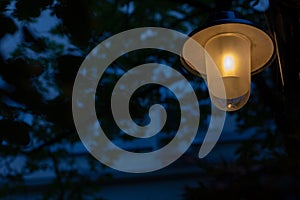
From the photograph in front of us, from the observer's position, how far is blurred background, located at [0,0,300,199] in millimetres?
1310

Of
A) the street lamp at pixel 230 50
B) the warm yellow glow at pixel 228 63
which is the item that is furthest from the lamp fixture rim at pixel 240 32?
the warm yellow glow at pixel 228 63

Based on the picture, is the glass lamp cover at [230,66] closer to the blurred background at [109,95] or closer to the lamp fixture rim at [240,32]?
the lamp fixture rim at [240,32]

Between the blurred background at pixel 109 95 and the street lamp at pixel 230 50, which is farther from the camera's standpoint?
the street lamp at pixel 230 50

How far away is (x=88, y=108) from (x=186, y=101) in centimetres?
122

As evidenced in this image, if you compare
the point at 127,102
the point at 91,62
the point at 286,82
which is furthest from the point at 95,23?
the point at 286,82

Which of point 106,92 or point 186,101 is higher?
point 106,92

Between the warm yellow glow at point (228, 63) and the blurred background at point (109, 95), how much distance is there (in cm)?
38

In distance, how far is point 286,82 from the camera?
220 centimetres

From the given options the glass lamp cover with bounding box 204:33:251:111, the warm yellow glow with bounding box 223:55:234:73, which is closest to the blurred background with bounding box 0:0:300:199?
the glass lamp cover with bounding box 204:33:251:111

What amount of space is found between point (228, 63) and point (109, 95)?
48.0 inches

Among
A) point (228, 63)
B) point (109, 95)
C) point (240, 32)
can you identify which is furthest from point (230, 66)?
point (109, 95)

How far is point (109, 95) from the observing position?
9.07 feet

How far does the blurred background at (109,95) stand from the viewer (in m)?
1.31

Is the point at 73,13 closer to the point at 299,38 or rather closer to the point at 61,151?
the point at 299,38
